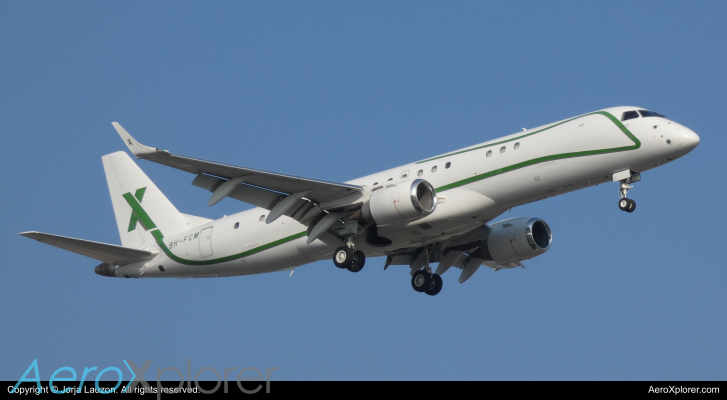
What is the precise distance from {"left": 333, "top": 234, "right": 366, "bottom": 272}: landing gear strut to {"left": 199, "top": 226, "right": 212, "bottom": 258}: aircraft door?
5435mm

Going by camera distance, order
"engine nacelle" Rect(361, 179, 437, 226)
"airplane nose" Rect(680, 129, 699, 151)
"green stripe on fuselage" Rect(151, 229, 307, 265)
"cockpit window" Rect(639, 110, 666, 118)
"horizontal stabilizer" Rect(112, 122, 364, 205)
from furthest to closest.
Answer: "green stripe on fuselage" Rect(151, 229, 307, 265) → "engine nacelle" Rect(361, 179, 437, 226) → "cockpit window" Rect(639, 110, 666, 118) → "airplane nose" Rect(680, 129, 699, 151) → "horizontal stabilizer" Rect(112, 122, 364, 205)

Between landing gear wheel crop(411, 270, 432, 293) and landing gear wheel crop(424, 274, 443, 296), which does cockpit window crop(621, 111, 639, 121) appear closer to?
landing gear wheel crop(424, 274, 443, 296)

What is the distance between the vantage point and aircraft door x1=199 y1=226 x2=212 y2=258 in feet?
115

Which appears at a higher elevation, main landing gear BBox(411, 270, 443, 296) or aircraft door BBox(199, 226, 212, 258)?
aircraft door BBox(199, 226, 212, 258)

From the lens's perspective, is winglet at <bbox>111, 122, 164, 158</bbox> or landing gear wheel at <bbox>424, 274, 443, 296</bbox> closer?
winglet at <bbox>111, 122, 164, 158</bbox>

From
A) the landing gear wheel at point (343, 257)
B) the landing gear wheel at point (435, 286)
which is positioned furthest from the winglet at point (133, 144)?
the landing gear wheel at point (435, 286)

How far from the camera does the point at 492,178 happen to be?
30.5m

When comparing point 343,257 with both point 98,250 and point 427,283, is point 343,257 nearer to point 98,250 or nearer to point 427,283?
point 427,283

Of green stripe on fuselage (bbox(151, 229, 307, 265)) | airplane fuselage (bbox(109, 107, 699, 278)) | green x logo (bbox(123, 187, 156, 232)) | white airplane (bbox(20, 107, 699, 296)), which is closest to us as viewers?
airplane fuselage (bbox(109, 107, 699, 278))

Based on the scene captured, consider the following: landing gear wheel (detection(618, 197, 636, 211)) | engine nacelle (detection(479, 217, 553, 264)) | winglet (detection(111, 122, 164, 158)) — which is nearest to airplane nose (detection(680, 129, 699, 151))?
landing gear wheel (detection(618, 197, 636, 211))

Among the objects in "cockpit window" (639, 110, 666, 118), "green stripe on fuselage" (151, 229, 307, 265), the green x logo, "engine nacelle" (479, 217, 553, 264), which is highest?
the green x logo

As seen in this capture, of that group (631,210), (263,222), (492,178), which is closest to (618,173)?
(631,210)

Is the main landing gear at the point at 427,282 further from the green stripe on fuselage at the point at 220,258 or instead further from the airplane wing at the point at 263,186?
the airplane wing at the point at 263,186

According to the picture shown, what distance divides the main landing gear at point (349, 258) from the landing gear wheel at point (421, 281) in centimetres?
413
